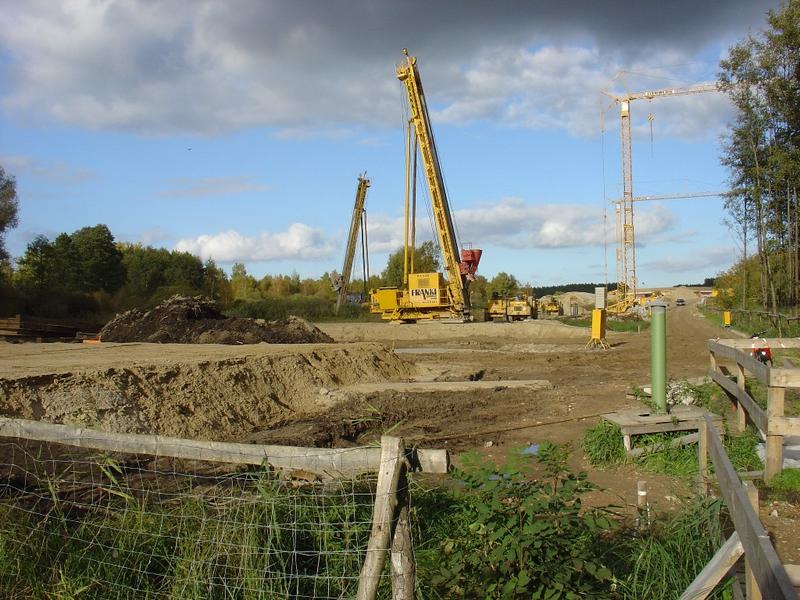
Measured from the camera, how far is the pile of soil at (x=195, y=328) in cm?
2436

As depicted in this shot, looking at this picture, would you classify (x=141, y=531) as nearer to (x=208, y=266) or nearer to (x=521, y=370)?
(x=521, y=370)

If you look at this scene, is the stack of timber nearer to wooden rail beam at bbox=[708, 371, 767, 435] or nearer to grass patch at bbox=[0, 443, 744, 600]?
wooden rail beam at bbox=[708, 371, 767, 435]

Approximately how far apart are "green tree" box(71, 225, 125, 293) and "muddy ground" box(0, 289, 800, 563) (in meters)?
37.8

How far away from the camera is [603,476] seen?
26.1 feet

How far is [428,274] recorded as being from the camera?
41.0m

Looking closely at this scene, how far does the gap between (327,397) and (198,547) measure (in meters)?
11.5

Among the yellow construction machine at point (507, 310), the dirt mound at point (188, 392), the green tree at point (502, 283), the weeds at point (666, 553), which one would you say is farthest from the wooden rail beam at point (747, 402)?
the green tree at point (502, 283)

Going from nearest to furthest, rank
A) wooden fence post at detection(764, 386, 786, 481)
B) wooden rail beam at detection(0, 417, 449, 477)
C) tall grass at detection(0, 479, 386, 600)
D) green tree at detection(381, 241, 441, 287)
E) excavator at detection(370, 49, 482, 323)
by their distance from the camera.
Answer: wooden rail beam at detection(0, 417, 449, 477)
tall grass at detection(0, 479, 386, 600)
wooden fence post at detection(764, 386, 786, 481)
excavator at detection(370, 49, 482, 323)
green tree at detection(381, 241, 441, 287)

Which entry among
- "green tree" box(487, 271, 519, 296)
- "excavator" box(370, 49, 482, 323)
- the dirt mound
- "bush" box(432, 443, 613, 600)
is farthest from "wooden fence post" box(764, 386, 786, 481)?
"green tree" box(487, 271, 519, 296)

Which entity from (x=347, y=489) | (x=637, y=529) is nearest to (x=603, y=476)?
(x=637, y=529)

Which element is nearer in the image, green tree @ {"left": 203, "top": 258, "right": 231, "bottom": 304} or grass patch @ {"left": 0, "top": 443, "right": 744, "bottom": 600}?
grass patch @ {"left": 0, "top": 443, "right": 744, "bottom": 600}

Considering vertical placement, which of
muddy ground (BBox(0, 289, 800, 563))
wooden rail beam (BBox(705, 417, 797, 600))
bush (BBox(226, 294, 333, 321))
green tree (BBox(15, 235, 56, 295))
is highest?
green tree (BBox(15, 235, 56, 295))

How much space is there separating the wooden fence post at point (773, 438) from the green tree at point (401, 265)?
59.5m

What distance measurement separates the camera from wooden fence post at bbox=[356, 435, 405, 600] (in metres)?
3.40
